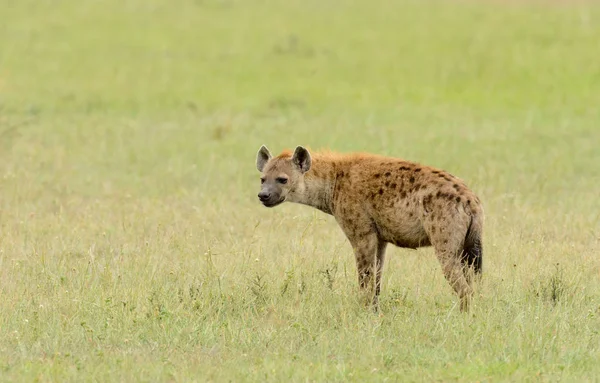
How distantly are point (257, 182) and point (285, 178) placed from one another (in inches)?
179

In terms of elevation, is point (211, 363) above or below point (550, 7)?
below

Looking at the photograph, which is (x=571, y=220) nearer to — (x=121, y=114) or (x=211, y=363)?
(x=211, y=363)

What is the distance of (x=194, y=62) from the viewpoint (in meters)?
Answer: 21.6

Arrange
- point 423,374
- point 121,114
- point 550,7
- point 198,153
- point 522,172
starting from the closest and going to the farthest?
point 423,374 → point 522,172 → point 198,153 → point 121,114 → point 550,7

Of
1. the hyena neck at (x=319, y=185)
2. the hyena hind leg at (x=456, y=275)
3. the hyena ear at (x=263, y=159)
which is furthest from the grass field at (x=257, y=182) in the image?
the hyena ear at (x=263, y=159)

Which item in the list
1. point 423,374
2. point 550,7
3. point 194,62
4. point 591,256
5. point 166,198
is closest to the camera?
point 423,374

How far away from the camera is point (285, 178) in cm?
863

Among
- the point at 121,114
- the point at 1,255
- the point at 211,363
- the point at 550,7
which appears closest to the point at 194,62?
the point at 121,114

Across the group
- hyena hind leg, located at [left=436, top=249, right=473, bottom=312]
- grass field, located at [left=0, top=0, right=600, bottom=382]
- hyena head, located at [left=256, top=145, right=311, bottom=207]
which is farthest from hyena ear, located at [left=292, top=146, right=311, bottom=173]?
hyena hind leg, located at [left=436, top=249, right=473, bottom=312]

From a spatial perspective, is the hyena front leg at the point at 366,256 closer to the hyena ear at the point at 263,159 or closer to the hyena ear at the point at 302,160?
the hyena ear at the point at 302,160

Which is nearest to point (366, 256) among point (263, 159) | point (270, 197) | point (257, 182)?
point (270, 197)

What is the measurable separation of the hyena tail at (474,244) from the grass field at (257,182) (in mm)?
288

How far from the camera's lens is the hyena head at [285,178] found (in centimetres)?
862

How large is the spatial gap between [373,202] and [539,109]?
10342 millimetres
